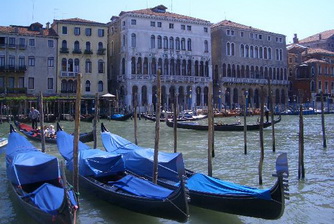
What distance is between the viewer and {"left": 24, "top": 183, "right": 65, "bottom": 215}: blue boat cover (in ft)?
13.4

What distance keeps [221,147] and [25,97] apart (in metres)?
14.1

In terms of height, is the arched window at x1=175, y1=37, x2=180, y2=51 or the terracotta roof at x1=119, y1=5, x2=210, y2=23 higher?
the terracotta roof at x1=119, y1=5, x2=210, y2=23

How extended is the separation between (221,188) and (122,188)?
1305 millimetres

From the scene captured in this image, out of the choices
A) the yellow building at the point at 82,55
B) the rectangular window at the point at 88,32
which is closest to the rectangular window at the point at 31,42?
the yellow building at the point at 82,55

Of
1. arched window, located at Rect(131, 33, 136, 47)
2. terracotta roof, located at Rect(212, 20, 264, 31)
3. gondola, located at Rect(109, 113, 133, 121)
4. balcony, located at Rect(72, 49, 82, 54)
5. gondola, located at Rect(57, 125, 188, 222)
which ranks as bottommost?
gondola, located at Rect(57, 125, 188, 222)

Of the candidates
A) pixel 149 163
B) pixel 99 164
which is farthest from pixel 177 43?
pixel 99 164

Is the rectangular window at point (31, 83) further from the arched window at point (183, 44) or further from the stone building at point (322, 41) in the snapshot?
the stone building at point (322, 41)

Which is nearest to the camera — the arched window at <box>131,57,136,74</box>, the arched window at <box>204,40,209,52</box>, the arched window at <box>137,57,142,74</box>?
the arched window at <box>131,57,136,74</box>

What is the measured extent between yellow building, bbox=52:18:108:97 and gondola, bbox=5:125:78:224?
58.6 feet

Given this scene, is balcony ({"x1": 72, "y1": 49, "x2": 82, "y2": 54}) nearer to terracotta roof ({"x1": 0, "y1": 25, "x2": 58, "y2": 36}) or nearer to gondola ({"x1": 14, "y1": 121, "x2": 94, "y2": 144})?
terracotta roof ({"x1": 0, "y1": 25, "x2": 58, "y2": 36})

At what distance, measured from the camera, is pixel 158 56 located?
2772 centimetres

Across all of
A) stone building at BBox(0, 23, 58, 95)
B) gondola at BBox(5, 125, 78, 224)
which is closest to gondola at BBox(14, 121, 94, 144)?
gondola at BBox(5, 125, 78, 224)

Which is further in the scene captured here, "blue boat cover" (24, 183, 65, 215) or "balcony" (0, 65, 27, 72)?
"balcony" (0, 65, 27, 72)

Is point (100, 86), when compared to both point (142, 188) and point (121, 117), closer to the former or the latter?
point (121, 117)
